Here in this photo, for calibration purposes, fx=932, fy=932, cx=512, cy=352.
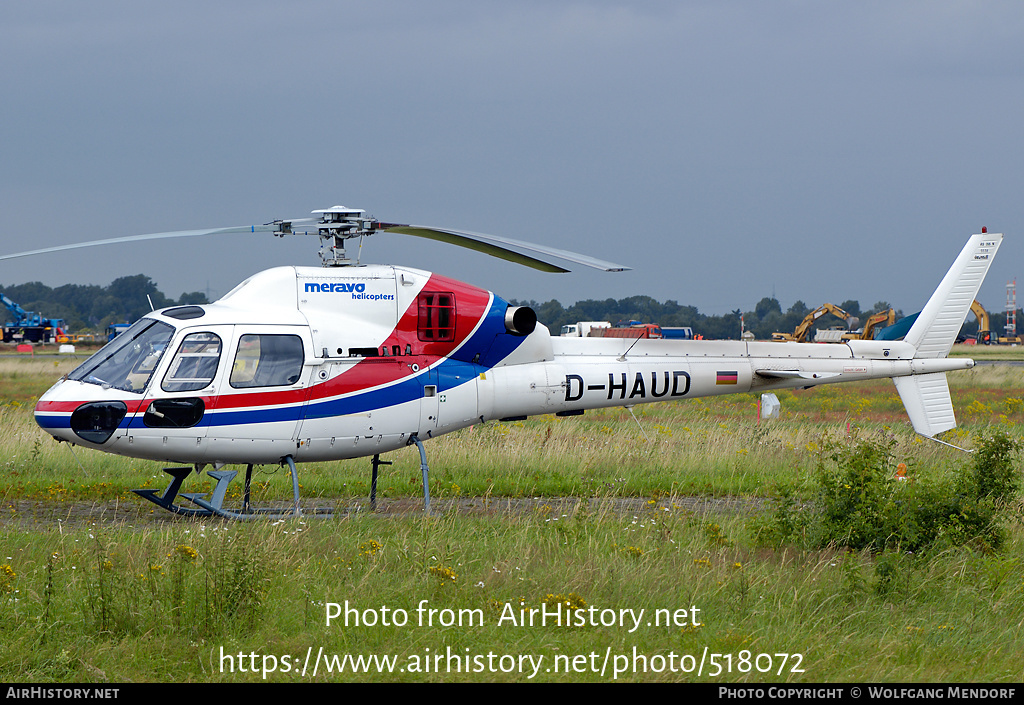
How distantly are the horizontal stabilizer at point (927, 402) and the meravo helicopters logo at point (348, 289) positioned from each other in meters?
8.37

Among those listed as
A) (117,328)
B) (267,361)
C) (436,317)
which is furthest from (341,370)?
(117,328)

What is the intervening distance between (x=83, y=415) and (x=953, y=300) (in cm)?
1252

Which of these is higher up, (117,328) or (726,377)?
(117,328)

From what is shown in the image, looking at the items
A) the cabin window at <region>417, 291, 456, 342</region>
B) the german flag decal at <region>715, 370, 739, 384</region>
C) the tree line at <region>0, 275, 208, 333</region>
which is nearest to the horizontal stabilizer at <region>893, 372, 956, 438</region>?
the german flag decal at <region>715, 370, 739, 384</region>

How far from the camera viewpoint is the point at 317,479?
13.9 metres

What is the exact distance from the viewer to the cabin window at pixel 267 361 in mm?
10844

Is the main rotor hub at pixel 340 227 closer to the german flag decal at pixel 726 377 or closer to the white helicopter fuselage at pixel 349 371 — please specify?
the white helicopter fuselage at pixel 349 371

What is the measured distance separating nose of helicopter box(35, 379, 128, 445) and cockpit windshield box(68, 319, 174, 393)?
0.23 meters

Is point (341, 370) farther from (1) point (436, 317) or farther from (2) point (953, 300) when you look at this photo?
(2) point (953, 300)

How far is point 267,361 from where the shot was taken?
1099 cm

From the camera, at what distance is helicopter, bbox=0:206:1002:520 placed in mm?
10586

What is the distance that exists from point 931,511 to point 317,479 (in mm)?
8440
